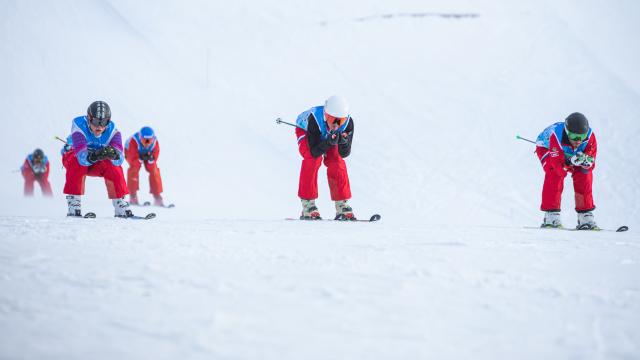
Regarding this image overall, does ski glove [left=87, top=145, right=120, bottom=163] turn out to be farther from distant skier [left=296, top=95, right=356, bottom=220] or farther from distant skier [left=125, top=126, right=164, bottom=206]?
distant skier [left=125, top=126, right=164, bottom=206]

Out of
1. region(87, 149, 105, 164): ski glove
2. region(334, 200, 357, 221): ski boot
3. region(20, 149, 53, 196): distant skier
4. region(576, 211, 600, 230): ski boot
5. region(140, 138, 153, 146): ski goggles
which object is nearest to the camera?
region(87, 149, 105, 164): ski glove

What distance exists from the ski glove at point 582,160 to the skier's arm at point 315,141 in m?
2.81

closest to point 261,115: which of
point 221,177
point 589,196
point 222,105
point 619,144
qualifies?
point 222,105

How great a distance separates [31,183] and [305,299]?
42.3 feet

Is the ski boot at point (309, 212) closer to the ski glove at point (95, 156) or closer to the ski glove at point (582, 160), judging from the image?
the ski glove at point (95, 156)

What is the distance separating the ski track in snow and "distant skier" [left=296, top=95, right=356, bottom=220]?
111 inches

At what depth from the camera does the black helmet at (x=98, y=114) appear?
6.71 meters

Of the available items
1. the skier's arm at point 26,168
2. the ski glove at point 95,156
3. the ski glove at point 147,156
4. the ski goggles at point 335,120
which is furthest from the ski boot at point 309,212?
the skier's arm at point 26,168

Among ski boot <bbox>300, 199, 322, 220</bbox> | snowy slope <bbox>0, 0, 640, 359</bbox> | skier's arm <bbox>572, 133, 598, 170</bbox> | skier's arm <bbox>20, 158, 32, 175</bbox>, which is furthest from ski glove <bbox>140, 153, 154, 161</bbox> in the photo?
skier's arm <bbox>572, 133, 598, 170</bbox>

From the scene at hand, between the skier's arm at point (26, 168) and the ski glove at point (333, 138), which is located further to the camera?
the skier's arm at point (26, 168)

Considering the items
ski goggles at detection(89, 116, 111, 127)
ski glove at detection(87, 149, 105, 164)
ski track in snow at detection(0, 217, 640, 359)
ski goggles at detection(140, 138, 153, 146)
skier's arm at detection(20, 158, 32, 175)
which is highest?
ski goggles at detection(140, 138, 153, 146)

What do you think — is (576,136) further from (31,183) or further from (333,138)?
(31,183)

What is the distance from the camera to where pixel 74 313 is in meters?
2.54

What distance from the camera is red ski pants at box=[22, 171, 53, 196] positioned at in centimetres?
1377
